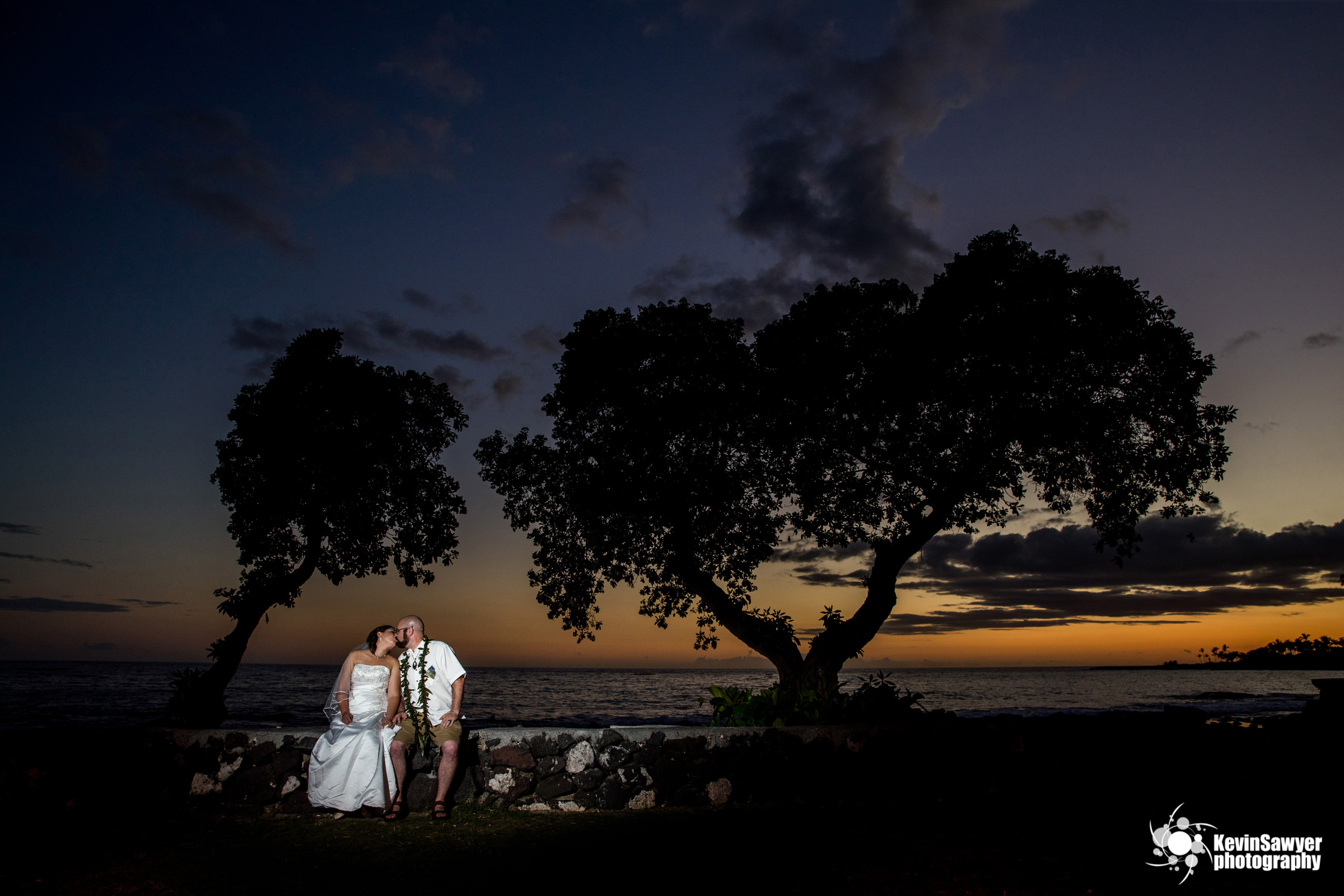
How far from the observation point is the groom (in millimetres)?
7121

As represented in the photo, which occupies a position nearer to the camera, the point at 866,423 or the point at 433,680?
the point at 433,680

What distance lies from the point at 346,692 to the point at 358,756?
0.62 m

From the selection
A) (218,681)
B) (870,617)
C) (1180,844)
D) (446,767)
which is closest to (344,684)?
(446,767)

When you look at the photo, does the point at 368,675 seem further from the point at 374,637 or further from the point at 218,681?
the point at 218,681

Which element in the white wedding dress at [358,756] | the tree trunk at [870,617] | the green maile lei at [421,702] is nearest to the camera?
the white wedding dress at [358,756]

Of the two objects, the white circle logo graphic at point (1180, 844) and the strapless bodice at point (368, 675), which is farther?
the strapless bodice at point (368, 675)

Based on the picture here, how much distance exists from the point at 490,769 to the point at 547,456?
8.44 meters

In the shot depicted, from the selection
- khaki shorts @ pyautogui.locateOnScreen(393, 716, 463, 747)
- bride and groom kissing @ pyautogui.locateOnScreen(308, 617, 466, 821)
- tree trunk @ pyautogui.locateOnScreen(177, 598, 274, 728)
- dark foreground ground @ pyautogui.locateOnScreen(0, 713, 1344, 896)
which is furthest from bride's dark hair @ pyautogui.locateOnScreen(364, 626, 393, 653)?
tree trunk @ pyautogui.locateOnScreen(177, 598, 274, 728)

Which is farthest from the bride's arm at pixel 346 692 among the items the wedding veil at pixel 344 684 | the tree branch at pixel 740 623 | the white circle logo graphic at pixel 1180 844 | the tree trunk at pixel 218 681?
the tree trunk at pixel 218 681

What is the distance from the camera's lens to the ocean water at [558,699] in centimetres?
3016

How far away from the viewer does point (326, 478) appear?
18.1 meters

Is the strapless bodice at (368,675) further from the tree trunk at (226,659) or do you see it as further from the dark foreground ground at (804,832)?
the tree trunk at (226,659)

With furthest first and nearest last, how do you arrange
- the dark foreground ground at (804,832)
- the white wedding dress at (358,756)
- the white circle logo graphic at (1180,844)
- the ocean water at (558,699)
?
1. the ocean water at (558,699)
2. the white wedding dress at (358,756)
3. the white circle logo graphic at (1180,844)
4. the dark foreground ground at (804,832)

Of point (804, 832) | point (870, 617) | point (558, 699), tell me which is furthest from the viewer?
point (558, 699)
